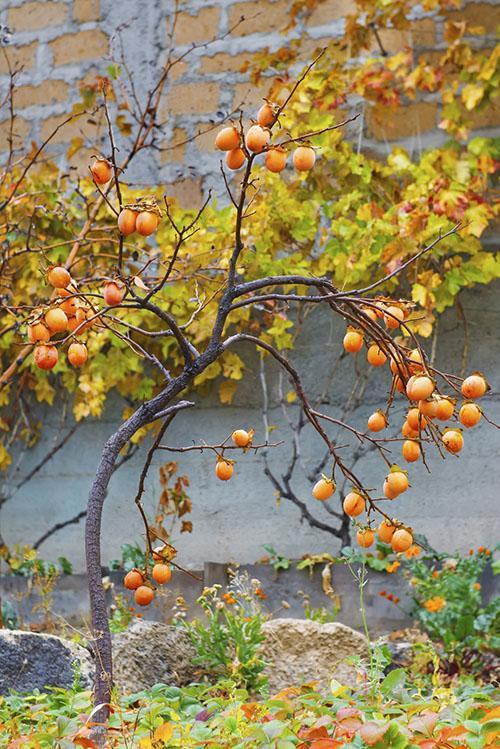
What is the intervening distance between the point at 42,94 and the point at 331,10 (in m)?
1.48

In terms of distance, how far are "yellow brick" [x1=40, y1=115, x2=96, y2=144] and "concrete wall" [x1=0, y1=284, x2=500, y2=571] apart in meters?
1.36

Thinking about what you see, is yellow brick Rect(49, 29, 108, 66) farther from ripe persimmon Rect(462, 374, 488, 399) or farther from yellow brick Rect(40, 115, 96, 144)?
ripe persimmon Rect(462, 374, 488, 399)

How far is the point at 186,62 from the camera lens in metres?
4.78

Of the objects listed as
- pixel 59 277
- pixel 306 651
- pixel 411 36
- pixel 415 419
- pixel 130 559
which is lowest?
pixel 130 559

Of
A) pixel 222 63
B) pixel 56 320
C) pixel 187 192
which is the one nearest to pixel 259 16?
pixel 222 63

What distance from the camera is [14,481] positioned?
4.83 metres

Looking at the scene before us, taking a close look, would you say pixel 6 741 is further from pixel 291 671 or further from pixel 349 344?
pixel 291 671

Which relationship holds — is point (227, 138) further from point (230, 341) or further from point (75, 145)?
point (75, 145)

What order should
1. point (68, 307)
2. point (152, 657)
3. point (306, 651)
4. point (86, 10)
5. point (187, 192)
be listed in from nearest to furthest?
point (68, 307) < point (152, 657) < point (306, 651) < point (187, 192) < point (86, 10)

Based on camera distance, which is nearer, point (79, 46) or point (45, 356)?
point (45, 356)

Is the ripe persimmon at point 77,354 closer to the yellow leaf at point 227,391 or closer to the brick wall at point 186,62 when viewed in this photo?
the yellow leaf at point 227,391

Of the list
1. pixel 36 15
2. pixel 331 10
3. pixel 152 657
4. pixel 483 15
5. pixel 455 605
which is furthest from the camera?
pixel 36 15

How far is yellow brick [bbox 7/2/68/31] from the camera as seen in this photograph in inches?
199

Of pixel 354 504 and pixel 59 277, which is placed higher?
pixel 59 277
